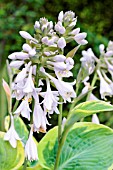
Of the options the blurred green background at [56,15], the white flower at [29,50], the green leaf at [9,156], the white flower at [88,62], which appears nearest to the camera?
the white flower at [29,50]

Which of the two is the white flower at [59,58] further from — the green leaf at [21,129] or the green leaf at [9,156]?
the green leaf at [21,129]

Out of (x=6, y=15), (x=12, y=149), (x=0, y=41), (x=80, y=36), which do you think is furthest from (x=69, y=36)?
(x=0, y=41)

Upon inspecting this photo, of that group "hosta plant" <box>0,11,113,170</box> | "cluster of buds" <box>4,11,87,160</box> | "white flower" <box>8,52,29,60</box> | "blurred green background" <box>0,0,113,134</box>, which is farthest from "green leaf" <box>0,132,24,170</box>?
"blurred green background" <box>0,0,113,134</box>

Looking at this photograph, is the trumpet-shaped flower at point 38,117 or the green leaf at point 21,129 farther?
the green leaf at point 21,129

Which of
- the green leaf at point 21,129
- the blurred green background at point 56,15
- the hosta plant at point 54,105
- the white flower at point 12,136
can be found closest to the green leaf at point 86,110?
the hosta plant at point 54,105

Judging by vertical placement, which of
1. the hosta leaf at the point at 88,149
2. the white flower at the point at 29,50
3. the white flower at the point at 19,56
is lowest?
the hosta leaf at the point at 88,149

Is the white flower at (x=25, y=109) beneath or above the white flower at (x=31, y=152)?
above
